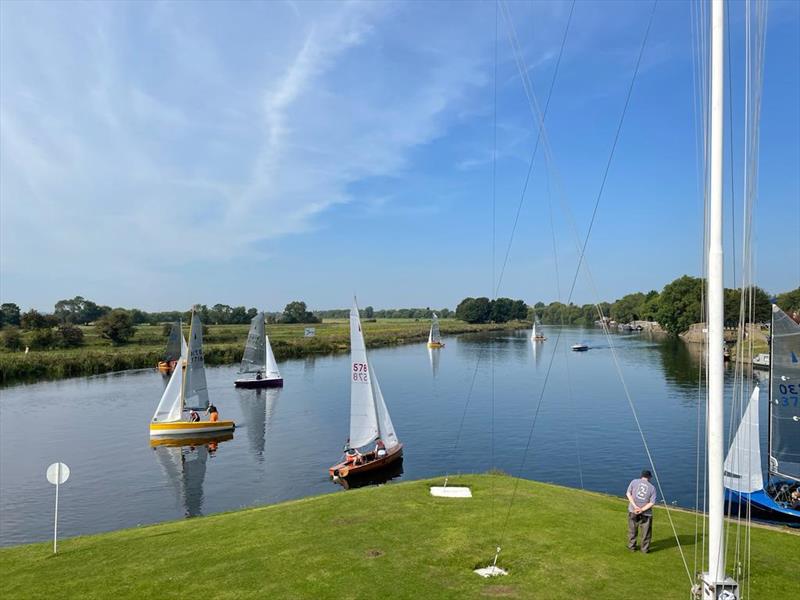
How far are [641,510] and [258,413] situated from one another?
45.9 metres

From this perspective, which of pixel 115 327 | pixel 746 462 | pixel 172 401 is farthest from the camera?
pixel 115 327

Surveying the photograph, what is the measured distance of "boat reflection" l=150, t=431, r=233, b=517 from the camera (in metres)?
30.3

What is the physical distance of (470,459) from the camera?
36719 millimetres

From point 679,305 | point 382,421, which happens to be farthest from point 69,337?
point 679,305

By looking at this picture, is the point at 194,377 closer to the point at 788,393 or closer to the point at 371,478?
the point at 371,478

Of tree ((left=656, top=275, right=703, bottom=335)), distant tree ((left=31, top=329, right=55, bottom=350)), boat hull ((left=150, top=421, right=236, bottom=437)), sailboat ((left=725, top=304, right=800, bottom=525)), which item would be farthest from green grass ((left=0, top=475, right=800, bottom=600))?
tree ((left=656, top=275, right=703, bottom=335))

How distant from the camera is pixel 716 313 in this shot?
25.7 ft

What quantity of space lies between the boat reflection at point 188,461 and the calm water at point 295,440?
0.17 m

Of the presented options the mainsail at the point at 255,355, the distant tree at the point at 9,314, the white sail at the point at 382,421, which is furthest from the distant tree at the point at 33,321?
the white sail at the point at 382,421

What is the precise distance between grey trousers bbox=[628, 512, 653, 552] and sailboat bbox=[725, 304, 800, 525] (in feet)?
36.8

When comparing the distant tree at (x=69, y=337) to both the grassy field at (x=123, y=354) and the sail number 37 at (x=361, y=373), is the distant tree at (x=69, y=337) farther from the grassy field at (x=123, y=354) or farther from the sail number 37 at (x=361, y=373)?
the sail number 37 at (x=361, y=373)

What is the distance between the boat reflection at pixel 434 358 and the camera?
86.9 meters

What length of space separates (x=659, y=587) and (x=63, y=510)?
28.4 metres

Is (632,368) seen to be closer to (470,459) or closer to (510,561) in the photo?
(470,459)
